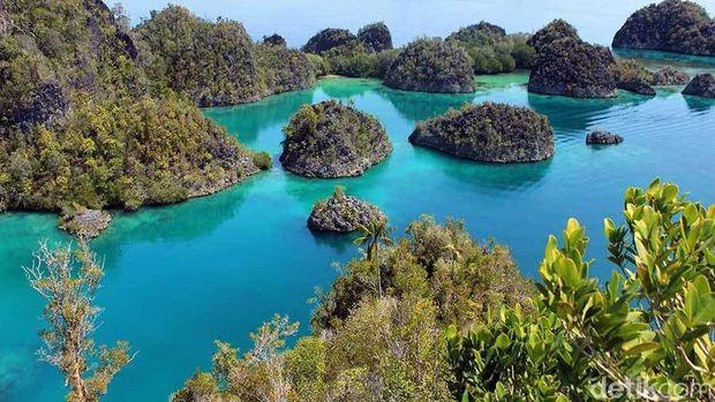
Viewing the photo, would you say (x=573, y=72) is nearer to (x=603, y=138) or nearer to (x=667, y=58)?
(x=603, y=138)

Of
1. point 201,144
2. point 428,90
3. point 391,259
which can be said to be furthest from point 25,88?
point 428,90

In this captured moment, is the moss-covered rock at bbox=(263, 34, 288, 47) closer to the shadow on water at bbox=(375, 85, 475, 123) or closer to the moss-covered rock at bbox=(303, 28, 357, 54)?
the moss-covered rock at bbox=(303, 28, 357, 54)

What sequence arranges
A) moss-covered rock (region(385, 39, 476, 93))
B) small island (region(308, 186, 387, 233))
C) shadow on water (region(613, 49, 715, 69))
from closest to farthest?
small island (region(308, 186, 387, 233)) < moss-covered rock (region(385, 39, 476, 93)) < shadow on water (region(613, 49, 715, 69))

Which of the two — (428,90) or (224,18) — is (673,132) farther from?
(224,18)

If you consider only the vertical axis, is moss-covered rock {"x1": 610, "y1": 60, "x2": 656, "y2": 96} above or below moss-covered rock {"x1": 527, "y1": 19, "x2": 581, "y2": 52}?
below

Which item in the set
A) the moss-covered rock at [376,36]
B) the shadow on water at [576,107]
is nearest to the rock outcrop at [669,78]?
the shadow on water at [576,107]

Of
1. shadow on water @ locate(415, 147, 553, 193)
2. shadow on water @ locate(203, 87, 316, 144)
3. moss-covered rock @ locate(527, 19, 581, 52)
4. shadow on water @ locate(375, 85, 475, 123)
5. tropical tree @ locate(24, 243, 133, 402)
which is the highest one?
moss-covered rock @ locate(527, 19, 581, 52)

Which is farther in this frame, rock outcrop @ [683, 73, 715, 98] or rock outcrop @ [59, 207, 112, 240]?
rock outcrop @ [683, 73, 715, 98]

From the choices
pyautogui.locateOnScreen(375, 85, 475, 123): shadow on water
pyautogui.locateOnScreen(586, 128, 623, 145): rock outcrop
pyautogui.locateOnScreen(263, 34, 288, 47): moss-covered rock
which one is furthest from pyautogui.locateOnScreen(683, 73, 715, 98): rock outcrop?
pyautogui.locateOnScreen(263, 34, 288, 47): moss-covered rock
